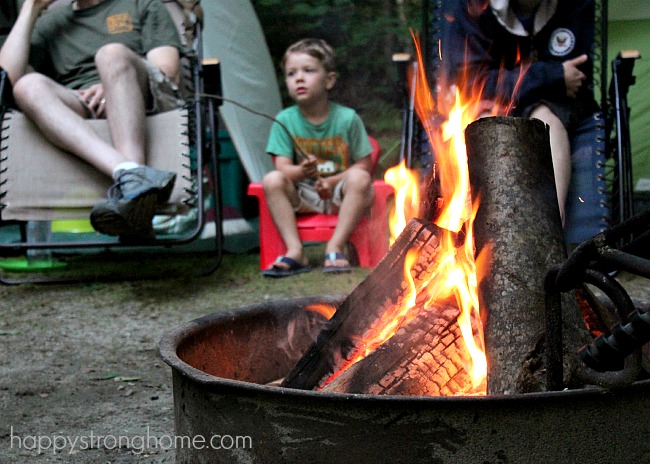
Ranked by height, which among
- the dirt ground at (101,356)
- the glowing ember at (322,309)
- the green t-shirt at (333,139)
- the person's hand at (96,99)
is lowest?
the dirt ground at (101,356)

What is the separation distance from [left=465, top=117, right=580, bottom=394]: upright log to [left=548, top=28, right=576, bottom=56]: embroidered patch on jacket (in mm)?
2017

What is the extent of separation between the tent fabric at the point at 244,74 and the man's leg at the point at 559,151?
2557mm

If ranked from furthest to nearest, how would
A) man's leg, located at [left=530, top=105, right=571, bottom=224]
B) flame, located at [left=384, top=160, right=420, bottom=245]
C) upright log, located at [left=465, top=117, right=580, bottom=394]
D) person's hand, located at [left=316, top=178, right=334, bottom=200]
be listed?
person's hand, located at [left=316, top=178, right=334, bottom=200] → man's leg, located at [left=530, top=105, right=571, bottom=224] → flame, located at [left=384, top=160, right=420, bottom=245] → upright log, located at [left=465, top=117, right=580, bottom=394]

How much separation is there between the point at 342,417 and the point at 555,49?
8.64 feet

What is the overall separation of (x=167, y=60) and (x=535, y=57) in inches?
75.0

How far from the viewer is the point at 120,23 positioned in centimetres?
424

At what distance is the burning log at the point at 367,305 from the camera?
5.02 ft

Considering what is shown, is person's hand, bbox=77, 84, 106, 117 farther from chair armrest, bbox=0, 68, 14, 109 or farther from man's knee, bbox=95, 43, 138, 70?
chair armrest, bbox=0, 68, 14, 109

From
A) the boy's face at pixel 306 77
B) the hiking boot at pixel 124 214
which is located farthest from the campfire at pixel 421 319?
the boy's face at pixel 306 77

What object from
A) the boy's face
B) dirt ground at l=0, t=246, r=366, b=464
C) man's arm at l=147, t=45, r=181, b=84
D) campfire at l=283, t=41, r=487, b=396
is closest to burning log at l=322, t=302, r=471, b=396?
campfire at l=283, t=41, r=487, b=396

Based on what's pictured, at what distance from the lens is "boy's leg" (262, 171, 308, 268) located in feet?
13.5

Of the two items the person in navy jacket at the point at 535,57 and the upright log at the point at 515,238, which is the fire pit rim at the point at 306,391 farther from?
the person in navy jacket at the point at 535,57

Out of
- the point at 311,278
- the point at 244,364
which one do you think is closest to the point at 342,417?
the point at 244,364

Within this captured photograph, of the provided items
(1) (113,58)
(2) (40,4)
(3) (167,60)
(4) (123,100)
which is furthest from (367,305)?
(2) (40,4)
